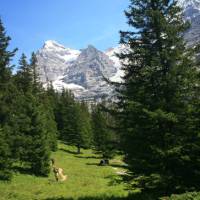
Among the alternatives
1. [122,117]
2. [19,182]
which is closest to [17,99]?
[19,182]

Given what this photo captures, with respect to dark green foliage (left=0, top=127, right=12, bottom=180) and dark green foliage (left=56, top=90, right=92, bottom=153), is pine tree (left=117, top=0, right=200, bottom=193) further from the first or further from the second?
dark green foliage (left=56, top=90, right=92, bottom=153)

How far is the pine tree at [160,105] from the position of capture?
22.2m

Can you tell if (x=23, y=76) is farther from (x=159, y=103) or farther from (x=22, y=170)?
(x=159, y=103)

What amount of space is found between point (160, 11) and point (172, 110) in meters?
6.30

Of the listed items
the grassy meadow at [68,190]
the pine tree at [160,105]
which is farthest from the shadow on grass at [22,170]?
the pine tree at [160,105]

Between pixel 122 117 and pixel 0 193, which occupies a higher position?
pixel 122 117

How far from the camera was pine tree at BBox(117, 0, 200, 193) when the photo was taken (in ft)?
73.0

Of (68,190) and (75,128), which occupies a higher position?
(75,128)

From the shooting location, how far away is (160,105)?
896 inches

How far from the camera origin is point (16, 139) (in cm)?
4450

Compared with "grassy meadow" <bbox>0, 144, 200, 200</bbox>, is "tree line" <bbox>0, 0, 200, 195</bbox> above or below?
above

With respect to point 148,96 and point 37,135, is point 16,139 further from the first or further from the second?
point 148,96

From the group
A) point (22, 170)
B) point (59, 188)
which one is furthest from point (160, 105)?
point (22, 170)

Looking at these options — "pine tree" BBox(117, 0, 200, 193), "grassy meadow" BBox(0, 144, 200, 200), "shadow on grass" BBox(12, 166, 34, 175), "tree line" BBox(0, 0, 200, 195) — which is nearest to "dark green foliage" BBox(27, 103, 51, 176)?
"shadow on grass" BBox(12, 166, 34, 175)
